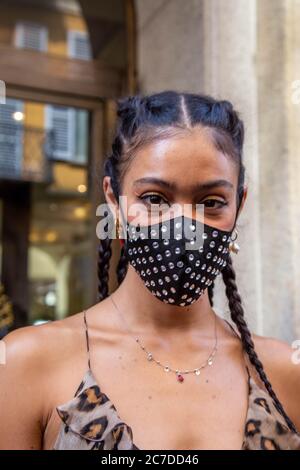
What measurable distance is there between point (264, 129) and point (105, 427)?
204 centimetres

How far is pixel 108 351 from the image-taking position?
1.69m

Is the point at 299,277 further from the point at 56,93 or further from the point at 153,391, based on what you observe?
the point at 56,93

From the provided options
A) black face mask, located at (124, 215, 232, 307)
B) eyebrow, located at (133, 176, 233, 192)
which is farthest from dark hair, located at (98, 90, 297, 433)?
black face mask, located at (124, 215, 232, 307)

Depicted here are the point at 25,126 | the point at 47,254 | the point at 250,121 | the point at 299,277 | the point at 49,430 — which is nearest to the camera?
the point at 49,430

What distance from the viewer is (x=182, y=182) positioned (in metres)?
1.62

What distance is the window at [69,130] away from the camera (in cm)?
452

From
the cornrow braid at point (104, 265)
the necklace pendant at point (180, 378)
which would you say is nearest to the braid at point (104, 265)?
the cornrow braid at point (104, 265)

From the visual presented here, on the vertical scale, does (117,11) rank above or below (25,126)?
above

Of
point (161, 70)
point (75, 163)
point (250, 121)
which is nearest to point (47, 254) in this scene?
point (75, 163)

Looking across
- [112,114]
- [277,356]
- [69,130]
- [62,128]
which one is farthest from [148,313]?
[62,128]

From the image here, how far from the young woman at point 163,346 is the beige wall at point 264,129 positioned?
906mm

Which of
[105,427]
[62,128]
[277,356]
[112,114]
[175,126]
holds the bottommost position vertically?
[105,427]

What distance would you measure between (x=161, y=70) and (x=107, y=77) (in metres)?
0.52

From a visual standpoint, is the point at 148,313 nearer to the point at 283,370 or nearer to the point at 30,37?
the point at 283,370
